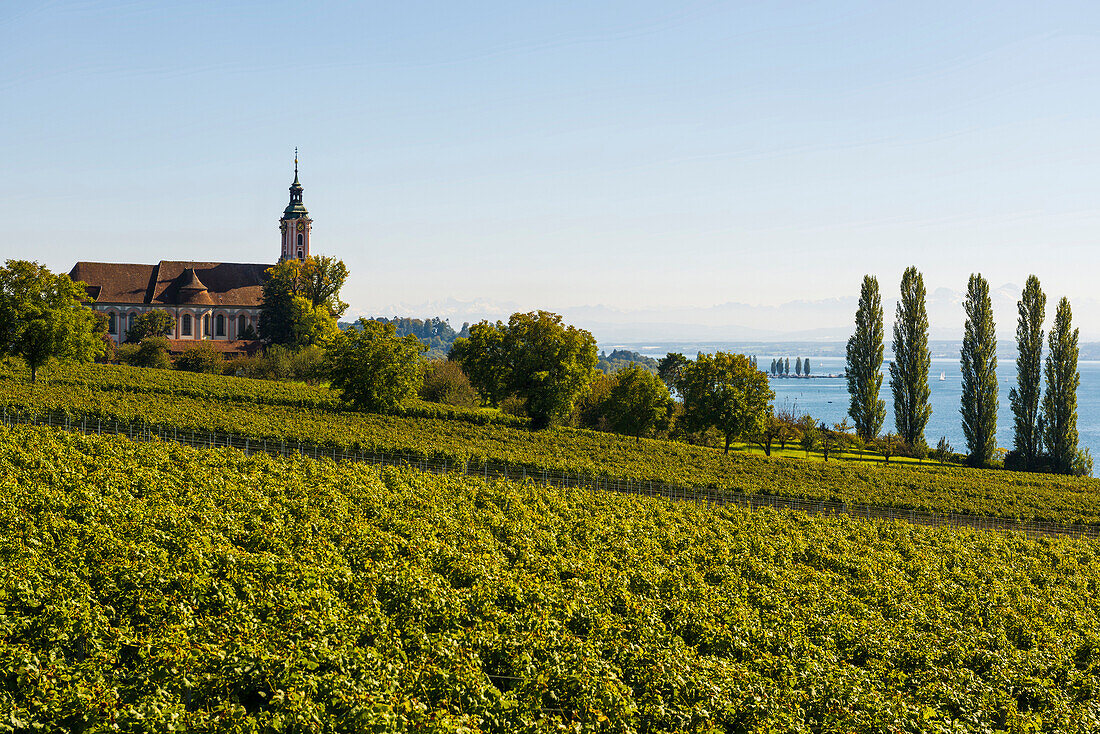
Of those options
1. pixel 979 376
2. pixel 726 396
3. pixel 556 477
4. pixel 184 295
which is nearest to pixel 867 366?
pixel 979 376

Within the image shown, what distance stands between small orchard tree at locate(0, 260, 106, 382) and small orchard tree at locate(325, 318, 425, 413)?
1463 centimetres

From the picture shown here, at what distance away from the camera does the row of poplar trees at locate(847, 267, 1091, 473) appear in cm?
6469

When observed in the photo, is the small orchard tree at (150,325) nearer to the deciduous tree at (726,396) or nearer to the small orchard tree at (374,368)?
the small orchard tree at (374,368)

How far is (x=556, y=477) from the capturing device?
3694 cm

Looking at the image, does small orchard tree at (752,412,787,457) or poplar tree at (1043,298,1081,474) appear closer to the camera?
small orchard tree at (752,412,787,457)

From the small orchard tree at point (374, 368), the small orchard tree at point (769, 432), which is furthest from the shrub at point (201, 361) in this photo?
the small orchard tree at point (769, 432)

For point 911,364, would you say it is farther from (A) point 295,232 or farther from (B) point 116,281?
(B) point 116,281

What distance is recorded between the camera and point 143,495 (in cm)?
2022

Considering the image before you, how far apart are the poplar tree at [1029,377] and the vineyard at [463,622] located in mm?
47350

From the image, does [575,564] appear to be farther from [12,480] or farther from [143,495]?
[12,480]

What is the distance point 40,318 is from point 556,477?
3234cm

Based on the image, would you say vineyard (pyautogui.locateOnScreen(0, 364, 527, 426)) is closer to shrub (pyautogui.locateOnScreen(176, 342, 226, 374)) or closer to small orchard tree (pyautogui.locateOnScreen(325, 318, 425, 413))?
small orchard tree (pyautogui.locateOnScreen(325, 318, 425, 413))

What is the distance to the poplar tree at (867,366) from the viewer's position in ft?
236

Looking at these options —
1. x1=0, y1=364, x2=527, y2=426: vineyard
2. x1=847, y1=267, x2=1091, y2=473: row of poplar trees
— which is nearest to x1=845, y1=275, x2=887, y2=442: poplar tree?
x1=847, y1=267, x2=1091, y2=473: row of poplar trees
